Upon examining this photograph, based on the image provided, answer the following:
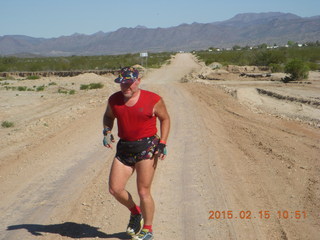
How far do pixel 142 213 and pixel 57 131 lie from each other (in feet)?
28.1

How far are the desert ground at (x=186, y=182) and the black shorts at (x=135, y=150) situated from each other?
1.05m

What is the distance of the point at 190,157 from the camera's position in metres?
→ 9.38

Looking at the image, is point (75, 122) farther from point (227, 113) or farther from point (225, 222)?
point (225, 222)

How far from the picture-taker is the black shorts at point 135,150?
16.4ft

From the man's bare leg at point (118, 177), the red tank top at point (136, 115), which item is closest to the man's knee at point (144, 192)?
the man's bare leg at point (118, 177)

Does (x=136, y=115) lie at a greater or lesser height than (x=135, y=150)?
greater

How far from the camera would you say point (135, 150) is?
197 inches

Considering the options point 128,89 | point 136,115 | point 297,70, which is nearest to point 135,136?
point 136,115

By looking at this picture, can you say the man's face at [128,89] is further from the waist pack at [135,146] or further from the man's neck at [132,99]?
the waist pack at [135,146]

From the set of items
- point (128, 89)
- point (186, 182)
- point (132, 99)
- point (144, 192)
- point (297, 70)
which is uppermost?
point (128, 89)

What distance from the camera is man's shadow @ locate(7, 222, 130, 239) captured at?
5.57 metres
